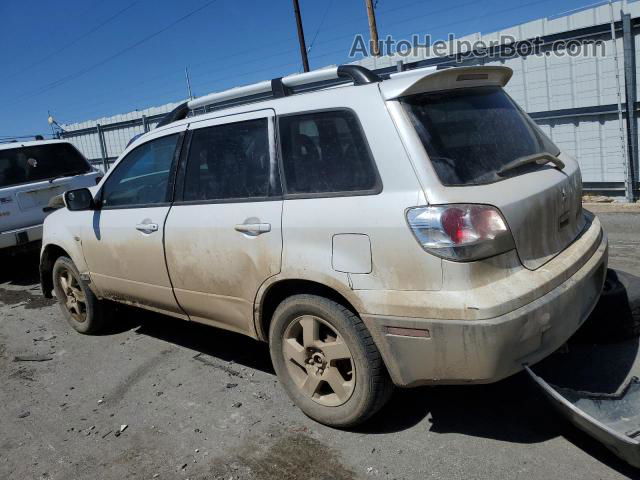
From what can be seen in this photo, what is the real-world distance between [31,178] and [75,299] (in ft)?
11.0

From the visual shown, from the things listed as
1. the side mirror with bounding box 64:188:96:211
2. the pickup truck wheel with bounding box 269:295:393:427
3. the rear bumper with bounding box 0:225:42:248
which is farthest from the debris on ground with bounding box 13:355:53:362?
the rear bumper with bounding box 0:225:42:248

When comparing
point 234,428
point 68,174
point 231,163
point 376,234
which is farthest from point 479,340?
point 68,174

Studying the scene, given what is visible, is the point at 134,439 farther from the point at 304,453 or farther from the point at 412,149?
the point at 412,149

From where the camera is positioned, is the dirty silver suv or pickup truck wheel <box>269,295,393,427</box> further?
pickup truck wheel <box>269,295,393,427</box>

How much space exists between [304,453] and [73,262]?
3076 mm

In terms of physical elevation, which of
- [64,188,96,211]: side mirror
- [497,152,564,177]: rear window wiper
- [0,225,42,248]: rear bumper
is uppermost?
[64,188,96,211]: side mirror

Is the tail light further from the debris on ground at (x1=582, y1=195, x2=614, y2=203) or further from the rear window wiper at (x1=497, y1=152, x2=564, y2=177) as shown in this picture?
the debris on ground at (x1=582, y1=195, x2=614, y2=203)

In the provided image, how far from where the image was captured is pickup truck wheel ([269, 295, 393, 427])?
2.84 metres

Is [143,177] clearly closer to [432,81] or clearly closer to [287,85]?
[287,85]

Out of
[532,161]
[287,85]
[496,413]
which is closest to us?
[532,161]

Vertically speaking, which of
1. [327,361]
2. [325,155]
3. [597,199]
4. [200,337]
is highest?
[325,155]

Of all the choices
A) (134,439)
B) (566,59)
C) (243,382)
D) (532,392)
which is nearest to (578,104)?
(566,59)

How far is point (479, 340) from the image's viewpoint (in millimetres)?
2430

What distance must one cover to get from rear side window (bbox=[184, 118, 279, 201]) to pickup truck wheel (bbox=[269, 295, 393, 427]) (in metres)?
0.76
